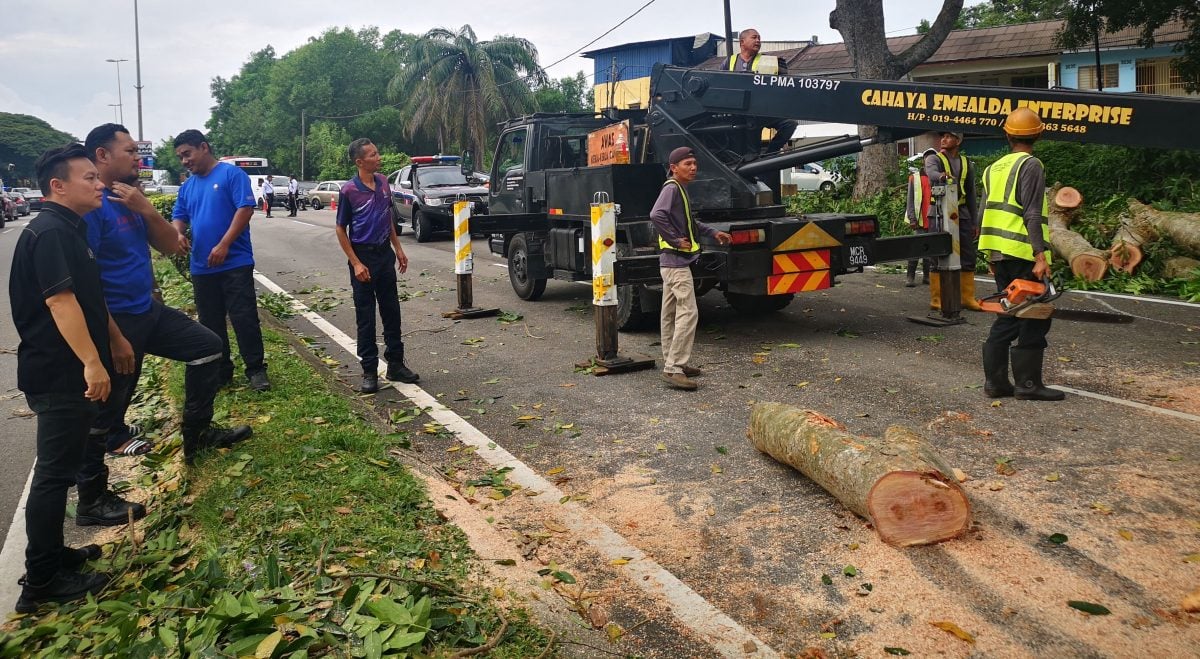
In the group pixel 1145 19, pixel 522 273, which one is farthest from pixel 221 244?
pixel 1145 19

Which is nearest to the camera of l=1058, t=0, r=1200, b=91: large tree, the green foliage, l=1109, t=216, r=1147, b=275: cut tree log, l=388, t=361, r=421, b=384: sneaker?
l=388, t=361, r=421, b=384: sneaker

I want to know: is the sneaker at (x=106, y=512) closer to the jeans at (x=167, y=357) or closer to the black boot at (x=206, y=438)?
the jeans at (x=167, y=357)

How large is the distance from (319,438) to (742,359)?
3.86 m

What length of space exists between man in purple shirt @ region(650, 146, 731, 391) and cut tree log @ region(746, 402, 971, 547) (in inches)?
89.4

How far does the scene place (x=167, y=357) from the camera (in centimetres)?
538

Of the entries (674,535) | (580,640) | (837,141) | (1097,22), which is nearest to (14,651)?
(580,640)

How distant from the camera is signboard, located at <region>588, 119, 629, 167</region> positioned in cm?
1005

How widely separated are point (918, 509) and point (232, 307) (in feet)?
16.6

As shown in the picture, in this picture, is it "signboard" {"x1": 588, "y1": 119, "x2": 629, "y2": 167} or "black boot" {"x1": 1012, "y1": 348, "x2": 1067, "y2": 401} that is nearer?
"black boot" {"x1": 1012, "y1": 348, "x2": 1067, "y2": 401}

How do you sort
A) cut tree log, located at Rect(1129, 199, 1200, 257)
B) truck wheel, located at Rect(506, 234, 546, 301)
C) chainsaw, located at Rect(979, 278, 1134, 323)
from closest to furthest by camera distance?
1. chainsaw, located at Rect(979, 278, 1134, 323)
2. cut tree log, located at Rect(1129, 199, 1200, 257)
3. truck wheel, located at Rect(506, 234, 546, 301)

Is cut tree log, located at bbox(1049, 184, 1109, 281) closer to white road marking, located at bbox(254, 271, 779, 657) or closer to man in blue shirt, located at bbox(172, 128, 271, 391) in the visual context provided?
white road marking, located at bbox(254, 271, 779, 657)

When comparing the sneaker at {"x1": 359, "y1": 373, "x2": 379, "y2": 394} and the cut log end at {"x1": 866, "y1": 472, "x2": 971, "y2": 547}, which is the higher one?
the sneaker at {"x1": 359, "y1": 373, "x2": 379, "y2": 394}

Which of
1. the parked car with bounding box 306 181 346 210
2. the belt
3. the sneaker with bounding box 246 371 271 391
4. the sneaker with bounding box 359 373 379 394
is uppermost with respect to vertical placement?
the parked car with bounding box 306 181 346 210

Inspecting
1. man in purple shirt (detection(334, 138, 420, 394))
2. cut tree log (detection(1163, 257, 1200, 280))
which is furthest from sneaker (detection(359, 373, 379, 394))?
cut tree log (detection(1163, 257, 1200, 280))
